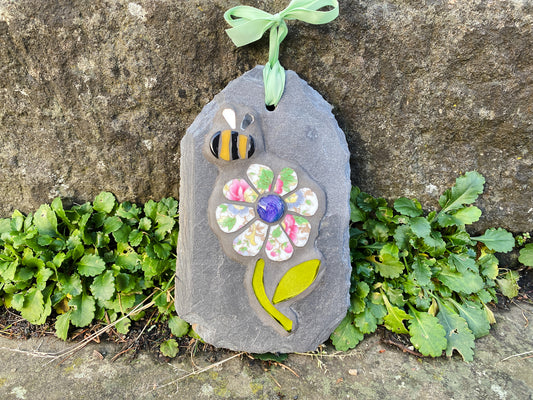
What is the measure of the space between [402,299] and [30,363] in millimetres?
1921

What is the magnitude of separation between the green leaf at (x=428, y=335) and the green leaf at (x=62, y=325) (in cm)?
177

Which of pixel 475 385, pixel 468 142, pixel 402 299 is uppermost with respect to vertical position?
pixel 468 142

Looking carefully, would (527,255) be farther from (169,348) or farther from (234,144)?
(169,348)

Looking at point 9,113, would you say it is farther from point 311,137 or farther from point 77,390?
point 311,137

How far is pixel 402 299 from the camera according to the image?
2.04m

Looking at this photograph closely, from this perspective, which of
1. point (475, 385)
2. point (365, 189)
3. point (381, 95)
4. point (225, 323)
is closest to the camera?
point (225, 323)

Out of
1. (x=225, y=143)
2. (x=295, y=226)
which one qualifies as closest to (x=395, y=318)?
(x=295, y=226)

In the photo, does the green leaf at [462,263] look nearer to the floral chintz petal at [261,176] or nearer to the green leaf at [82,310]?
the floral chintz petal at [261,176]

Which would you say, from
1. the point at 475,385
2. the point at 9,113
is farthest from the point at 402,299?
the point at 9,113

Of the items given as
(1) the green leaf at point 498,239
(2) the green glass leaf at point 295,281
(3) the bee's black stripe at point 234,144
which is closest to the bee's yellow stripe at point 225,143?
(3) the bee's black stripe at point 234,144

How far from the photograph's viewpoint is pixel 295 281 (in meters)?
1.64

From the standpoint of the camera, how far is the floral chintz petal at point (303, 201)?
1.63 m

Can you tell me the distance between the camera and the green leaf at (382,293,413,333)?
1984mm

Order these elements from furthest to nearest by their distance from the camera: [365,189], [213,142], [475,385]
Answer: [365,189] → [475,385] → [213,142]
